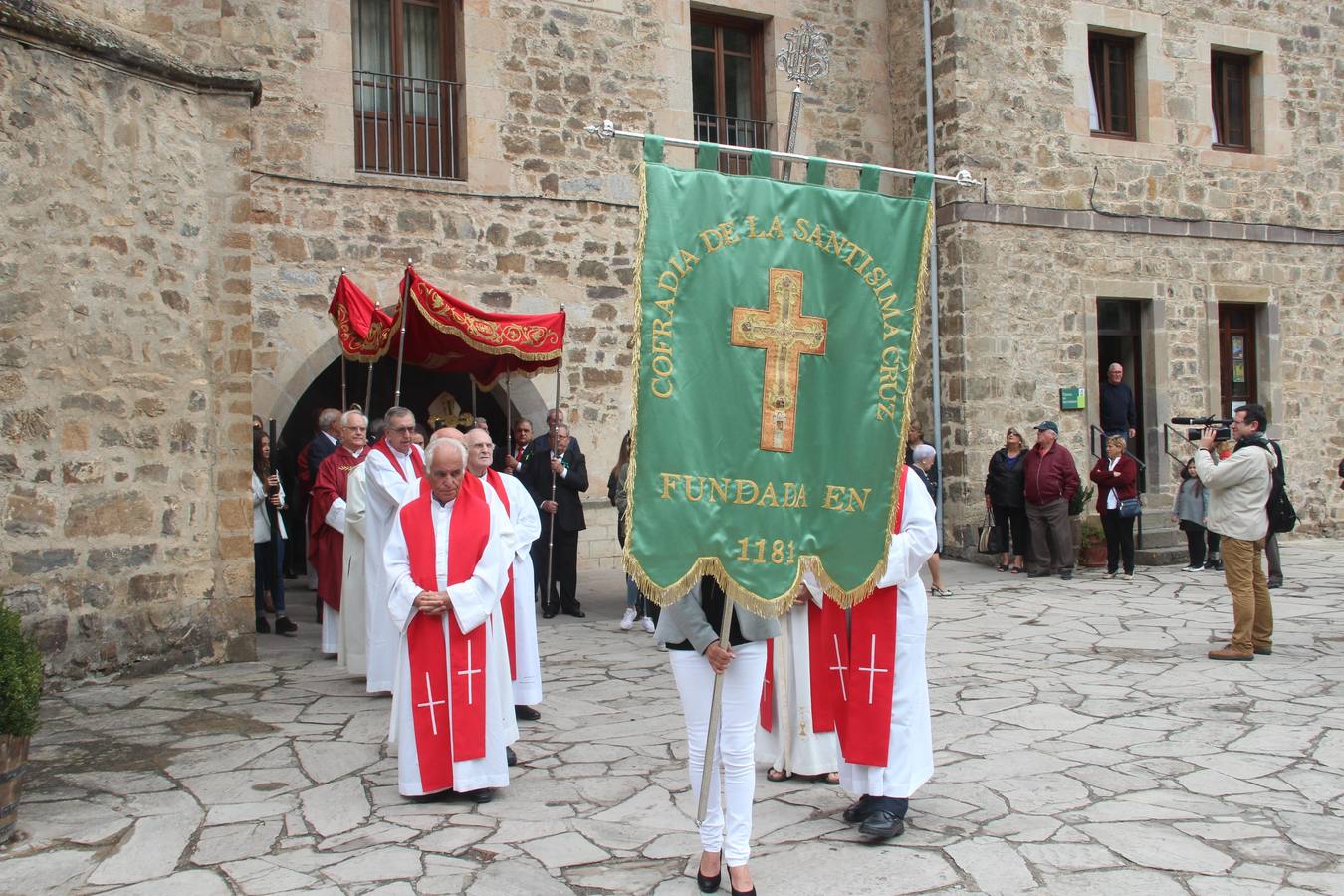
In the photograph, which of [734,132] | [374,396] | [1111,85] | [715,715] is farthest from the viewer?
[1111,85]

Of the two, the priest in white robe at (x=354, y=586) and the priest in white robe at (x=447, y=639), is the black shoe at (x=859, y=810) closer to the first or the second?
the priest in white robe at (x=447, y=639)

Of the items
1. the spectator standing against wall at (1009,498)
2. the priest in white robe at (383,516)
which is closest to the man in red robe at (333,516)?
the priest in white robe at (383,516)

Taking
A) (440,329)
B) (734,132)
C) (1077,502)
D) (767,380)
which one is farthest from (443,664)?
(734,132)

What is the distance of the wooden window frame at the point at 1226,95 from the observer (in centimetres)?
1616

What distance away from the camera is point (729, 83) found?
1420cm

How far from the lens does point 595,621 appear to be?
10164 millimetres

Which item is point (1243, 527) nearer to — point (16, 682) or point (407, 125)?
point (16, 682)

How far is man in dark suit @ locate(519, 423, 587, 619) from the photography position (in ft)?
34.4

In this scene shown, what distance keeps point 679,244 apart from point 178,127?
18.7 ft

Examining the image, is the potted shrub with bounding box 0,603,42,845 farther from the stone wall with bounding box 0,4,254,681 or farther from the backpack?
the backpack

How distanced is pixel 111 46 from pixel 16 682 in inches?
186

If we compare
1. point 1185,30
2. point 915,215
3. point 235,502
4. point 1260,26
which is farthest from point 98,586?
point 1260,26

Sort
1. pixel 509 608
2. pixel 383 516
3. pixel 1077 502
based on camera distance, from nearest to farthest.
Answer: pixel 509 608
pixel 383 516
pixel 1077 502

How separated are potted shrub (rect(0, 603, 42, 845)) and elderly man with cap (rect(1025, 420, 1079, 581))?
1008 cm
